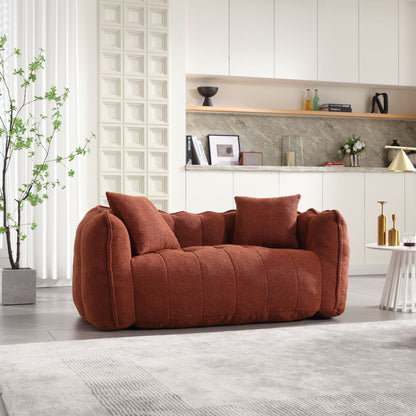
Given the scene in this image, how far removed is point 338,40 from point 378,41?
0.46 meters

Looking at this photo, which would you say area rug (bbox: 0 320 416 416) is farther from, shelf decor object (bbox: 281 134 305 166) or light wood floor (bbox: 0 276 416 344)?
shelf decor object (bbox: 281 134 305 166)

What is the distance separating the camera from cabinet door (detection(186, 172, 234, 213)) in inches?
235

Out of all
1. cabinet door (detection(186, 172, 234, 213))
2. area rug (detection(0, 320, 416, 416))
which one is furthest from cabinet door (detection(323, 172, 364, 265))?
area rug (detection(0, 320, 416, 416))

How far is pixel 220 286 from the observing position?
3740mm

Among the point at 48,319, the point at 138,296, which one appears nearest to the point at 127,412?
the point at 138,296

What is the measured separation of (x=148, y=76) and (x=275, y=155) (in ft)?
5.47

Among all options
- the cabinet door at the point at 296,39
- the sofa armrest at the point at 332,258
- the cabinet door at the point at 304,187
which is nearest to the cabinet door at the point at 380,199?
the cabinet door at the point at 304,187

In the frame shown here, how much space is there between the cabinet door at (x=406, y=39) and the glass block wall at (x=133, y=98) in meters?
2.53

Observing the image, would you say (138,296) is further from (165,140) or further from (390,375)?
(165,140)

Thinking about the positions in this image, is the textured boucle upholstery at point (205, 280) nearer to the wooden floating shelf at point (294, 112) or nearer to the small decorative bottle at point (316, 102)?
the wooden floating shelf at point (294, 112)

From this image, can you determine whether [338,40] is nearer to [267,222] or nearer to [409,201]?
[409,201]

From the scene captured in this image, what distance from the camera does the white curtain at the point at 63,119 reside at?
5.52 metres

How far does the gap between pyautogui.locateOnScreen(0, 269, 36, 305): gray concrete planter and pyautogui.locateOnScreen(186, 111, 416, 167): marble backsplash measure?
8.14 feet

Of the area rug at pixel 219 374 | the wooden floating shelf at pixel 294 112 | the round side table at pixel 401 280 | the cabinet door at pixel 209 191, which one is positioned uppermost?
the wooden floating shelf at pixel 294 112
